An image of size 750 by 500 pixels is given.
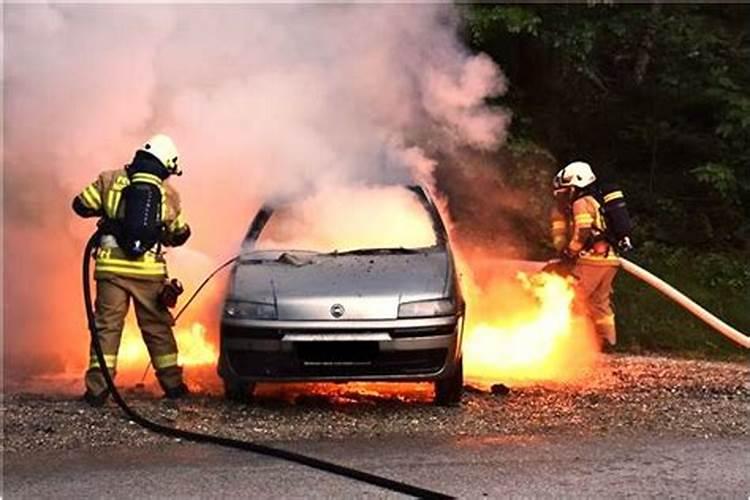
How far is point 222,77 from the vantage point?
27.7ft

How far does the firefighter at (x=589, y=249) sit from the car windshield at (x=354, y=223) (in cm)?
210

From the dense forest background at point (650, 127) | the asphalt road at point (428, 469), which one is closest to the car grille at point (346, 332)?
the asphalt road at point (428, 469)

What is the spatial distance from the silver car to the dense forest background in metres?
4.11

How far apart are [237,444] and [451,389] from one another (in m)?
1.58

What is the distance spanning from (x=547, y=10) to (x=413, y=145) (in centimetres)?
261

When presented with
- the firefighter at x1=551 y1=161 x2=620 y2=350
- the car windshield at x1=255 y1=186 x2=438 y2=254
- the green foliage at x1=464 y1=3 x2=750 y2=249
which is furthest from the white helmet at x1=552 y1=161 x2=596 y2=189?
the green foliage at x1=464 y1=3 x2=750 y2=249

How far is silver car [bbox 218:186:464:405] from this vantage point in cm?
625

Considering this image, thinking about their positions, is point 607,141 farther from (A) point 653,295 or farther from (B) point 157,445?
(B) point 157,445

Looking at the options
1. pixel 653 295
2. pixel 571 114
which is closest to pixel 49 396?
pixel 653 295

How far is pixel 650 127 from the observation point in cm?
1320

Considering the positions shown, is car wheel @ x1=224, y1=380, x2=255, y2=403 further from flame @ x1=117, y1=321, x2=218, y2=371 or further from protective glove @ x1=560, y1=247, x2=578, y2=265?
protective glove @ x1=560, y1=247, x2=578, y2=265

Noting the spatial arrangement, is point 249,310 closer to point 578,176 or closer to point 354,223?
point 354,223

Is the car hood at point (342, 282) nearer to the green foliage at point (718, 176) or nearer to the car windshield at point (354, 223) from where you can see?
the car windshield at point (354, 223)

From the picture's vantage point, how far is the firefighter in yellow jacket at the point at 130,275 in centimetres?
683
